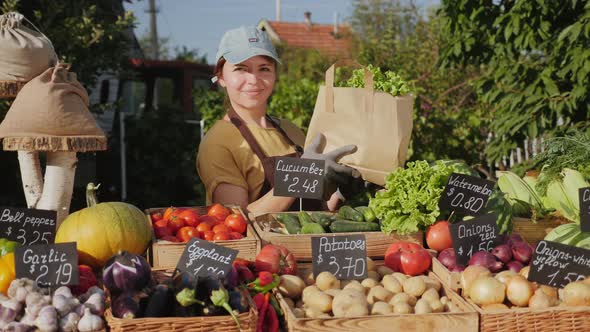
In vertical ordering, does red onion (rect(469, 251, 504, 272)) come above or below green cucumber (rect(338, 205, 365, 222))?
below

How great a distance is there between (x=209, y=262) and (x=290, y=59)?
77.9 ft

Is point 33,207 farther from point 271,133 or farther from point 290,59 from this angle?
point 290,59

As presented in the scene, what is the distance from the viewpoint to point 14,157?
25.7 feet

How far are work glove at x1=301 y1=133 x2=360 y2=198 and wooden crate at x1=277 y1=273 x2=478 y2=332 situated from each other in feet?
3.70

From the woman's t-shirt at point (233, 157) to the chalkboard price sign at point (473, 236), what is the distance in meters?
1.27

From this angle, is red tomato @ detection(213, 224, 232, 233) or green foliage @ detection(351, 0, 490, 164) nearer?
red tomato @ detection(213, 224, 232, 233)

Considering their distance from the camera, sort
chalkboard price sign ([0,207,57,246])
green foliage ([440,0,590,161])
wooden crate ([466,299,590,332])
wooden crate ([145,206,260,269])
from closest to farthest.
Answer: wooden crate ([466,299,590,332]) → chalkboard price sign ([0,207,57,246]) → wooden crate ([145,206,260,269]) → green foliage ([440,0,590,161])

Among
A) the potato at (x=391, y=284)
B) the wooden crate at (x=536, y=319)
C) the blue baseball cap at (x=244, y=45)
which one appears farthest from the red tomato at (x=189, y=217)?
the wooden crate at (x=536, y=319)

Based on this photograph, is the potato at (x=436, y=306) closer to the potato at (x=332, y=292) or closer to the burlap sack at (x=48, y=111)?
the potato at (x=332, y=292)

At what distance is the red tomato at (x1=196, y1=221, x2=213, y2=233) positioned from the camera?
303 cm

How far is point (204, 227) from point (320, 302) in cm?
83

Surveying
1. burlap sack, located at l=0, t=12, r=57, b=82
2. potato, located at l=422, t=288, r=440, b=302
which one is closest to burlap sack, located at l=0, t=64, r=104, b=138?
burlap sack, located at l=0, t=12, r=57, b=82

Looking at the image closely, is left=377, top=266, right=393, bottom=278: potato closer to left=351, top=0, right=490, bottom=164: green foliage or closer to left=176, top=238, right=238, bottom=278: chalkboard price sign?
left=176, top=238, right=238, bottom=278: chalkboard price sign

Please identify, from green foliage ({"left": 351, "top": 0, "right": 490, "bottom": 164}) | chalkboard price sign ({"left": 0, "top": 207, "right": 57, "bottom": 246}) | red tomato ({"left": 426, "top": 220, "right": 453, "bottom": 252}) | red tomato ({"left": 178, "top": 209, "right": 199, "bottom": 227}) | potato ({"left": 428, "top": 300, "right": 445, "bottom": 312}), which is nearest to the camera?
potato ({"left": 428, "top": 300, "right": 445, "bottom": 312})
